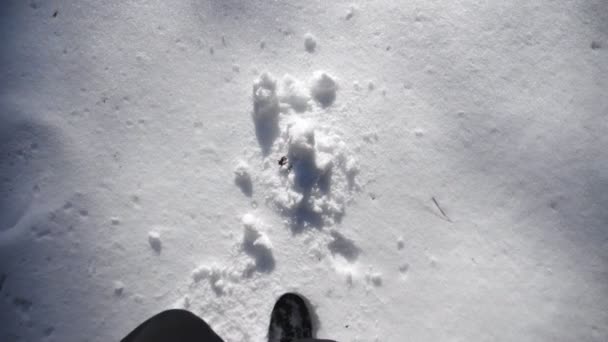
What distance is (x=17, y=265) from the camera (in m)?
1.49

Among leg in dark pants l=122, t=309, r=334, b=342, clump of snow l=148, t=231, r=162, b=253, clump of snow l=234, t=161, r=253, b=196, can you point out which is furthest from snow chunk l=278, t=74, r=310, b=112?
leg in dark pants l=122, t=309, r=334, b=342

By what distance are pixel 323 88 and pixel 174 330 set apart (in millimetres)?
1172

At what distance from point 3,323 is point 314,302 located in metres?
1.32

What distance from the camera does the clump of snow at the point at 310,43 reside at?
1.67m

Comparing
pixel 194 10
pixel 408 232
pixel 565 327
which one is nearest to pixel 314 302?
pixel 408 232

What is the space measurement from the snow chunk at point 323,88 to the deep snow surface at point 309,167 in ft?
0.05

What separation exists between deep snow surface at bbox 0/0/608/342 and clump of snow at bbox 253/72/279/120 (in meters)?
0.01

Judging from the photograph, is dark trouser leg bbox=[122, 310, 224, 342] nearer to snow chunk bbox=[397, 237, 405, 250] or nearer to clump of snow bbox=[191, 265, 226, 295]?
clump of snow bbox=[191, 265, 226, 295]

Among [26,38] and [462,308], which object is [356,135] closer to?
[462,308]

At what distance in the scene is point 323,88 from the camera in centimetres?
161

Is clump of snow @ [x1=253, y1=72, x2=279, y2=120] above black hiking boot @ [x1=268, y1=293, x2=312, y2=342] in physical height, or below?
above

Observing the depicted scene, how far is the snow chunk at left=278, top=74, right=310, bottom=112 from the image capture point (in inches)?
62.8

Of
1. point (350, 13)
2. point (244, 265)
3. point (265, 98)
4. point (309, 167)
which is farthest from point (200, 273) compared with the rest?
point (350, 13)

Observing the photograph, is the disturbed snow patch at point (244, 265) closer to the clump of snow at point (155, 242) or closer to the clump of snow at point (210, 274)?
the clump of snow at point (210, 274)
